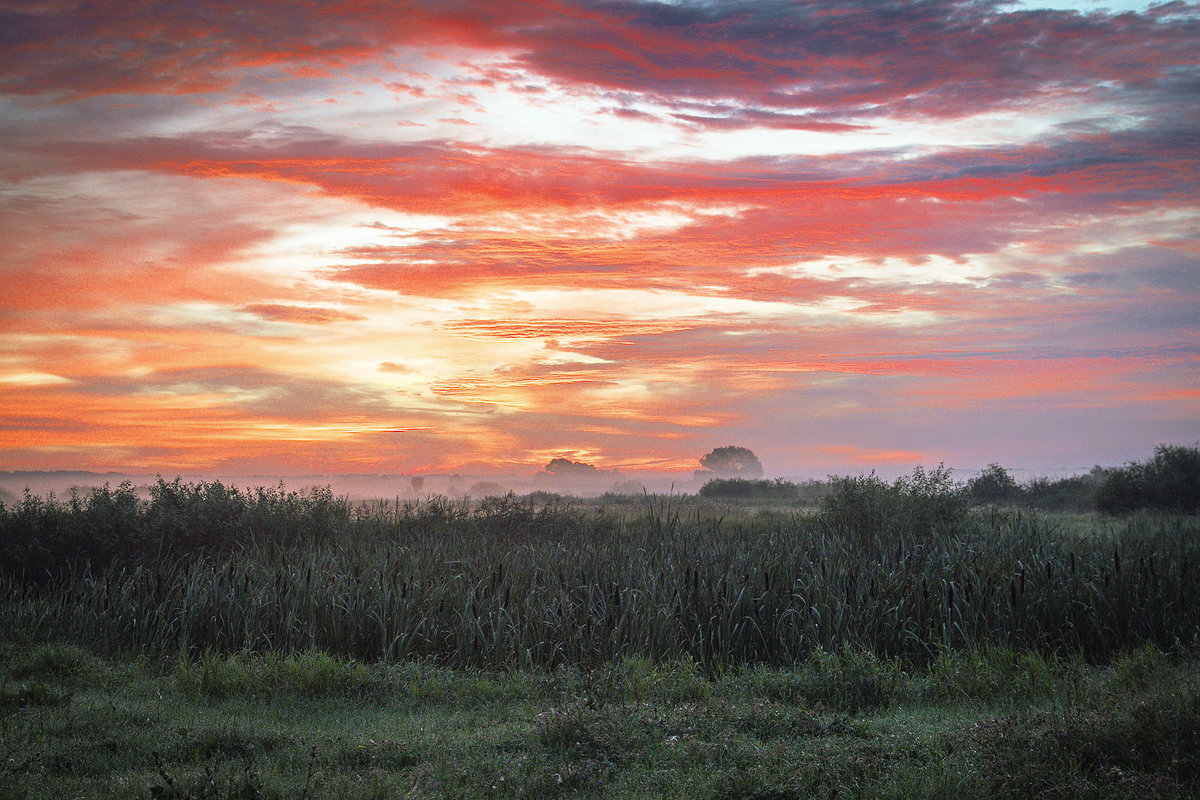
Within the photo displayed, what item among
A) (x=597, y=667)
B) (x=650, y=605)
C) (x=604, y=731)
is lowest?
(x=597, y=667)

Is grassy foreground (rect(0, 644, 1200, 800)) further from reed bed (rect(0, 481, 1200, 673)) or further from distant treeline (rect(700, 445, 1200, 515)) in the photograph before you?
distant treeline (rect(700, 445, 1200, 515))

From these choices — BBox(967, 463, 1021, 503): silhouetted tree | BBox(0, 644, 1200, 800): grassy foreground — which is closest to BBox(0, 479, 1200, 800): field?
BBox(0, 644, 1200, 800): grassy foreground

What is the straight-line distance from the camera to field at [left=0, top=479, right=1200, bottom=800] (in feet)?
18.0

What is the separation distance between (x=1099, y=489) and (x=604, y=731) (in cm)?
2817

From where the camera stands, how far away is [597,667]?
8812mm

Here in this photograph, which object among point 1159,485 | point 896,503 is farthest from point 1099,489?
point 896,503

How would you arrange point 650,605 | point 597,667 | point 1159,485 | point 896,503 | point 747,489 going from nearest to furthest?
point 597,667
point 650,605
point 896,503
point 1159,485
point 747,489

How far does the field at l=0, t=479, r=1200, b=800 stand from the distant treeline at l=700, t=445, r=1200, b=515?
10.0 metres

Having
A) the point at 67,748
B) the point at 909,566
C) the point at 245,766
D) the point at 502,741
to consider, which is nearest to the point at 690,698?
the point at 502,741

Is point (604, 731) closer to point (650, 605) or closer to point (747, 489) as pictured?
point (650, 605)

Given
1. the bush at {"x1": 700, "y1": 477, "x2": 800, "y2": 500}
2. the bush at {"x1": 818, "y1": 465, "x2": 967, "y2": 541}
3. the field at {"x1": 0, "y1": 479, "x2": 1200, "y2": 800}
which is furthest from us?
the bush at {"x1": 700, "y1": 477, "x2": 800, "y2": 500}

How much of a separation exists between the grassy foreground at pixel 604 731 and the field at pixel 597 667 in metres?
0.03

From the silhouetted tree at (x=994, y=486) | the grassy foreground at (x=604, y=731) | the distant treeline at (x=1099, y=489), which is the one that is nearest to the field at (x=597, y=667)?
the grassy foreground at (x=604, y=731)

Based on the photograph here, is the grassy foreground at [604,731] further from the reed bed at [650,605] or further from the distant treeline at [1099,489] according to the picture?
the distant treeline at [1099,489]
